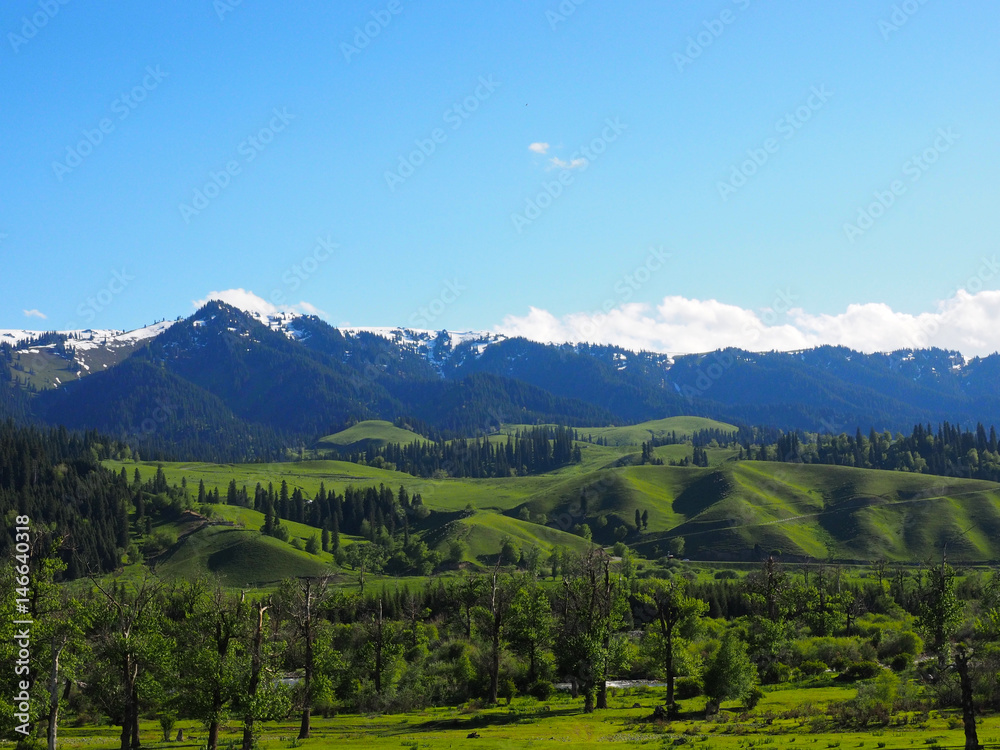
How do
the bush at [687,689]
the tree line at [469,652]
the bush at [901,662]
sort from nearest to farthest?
the tree line at [469,652]
the bush at [687,689]
the bush at [901,662]

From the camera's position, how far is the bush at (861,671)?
101000 mm

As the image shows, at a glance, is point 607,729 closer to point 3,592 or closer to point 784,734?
point 784,734

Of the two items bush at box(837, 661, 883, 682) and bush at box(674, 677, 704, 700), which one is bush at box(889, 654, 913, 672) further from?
bush at box(674, 677, 704, 700)

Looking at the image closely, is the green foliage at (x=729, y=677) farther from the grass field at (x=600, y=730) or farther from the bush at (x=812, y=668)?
the bush at (x=812, y=668)

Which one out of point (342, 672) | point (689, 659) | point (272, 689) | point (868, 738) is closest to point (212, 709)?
point (272, 689)

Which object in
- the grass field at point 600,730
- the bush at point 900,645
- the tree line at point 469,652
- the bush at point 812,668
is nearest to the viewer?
the grass field at point 600,730

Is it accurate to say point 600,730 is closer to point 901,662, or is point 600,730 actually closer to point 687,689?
point 687,689

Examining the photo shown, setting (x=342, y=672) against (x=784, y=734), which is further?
(x=342, y=672)

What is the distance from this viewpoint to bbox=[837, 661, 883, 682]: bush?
331 feet

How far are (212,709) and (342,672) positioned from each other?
135ft

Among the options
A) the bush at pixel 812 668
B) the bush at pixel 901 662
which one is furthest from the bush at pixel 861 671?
the bush at pixel 812 668

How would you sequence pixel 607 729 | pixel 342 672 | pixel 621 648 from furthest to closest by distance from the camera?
pixel 342 672 → pixel 621 648 → pixel 607 729

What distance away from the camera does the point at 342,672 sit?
9931cm

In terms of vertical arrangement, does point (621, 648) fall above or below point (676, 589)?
below
